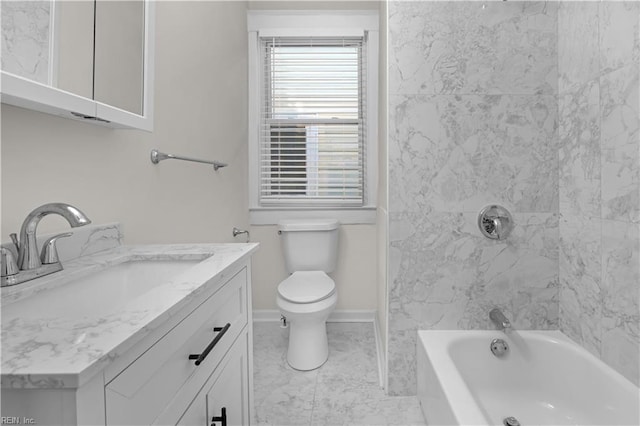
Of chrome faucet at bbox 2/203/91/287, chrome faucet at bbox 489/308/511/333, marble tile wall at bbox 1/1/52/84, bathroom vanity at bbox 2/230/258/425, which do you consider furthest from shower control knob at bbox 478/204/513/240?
marble tile wall at bbox 1/1/52/84

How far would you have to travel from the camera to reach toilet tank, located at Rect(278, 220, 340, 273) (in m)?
2.22

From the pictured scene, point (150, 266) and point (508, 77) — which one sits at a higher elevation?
point (508, 77)

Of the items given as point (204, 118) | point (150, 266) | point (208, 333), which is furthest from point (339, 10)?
point (208, 333)

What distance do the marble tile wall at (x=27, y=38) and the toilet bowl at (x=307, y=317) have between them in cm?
140

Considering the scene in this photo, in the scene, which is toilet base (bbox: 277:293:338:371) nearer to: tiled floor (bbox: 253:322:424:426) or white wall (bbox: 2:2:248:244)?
tiled floor (bbox: 253:322:424:426)

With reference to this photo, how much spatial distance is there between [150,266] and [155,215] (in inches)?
16.4

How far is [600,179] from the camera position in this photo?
1217 millimetres

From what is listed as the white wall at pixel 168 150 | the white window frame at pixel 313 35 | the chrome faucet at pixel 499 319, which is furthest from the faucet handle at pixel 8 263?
the white window frame at pixel 313 35

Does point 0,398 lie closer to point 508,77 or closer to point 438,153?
point 438,153

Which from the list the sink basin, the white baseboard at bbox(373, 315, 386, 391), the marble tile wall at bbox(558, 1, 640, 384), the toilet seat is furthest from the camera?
the toilet seat

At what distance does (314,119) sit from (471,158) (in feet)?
4.20

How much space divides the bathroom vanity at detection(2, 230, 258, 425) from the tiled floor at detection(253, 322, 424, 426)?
1.70 ft

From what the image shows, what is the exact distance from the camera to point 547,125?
1.51 metres

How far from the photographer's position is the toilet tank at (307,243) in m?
2.22
